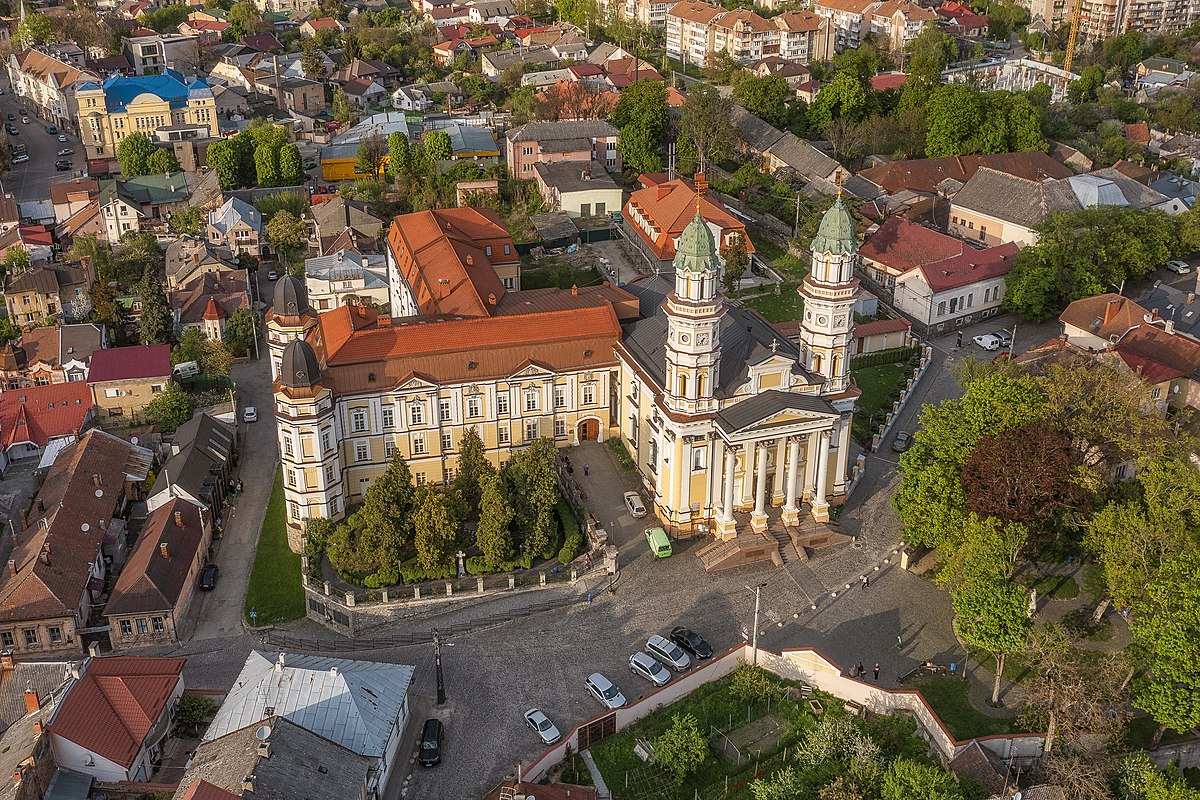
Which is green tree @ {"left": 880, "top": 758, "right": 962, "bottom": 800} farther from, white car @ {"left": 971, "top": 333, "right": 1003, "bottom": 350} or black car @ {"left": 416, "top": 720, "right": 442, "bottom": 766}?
white car @ {"left": 971, "top": 333, "right": 1003, "bottom": 350}

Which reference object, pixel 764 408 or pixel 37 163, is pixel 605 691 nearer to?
pixel 764 408

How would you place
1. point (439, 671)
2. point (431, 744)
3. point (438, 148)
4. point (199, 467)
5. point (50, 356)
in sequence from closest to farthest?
point (431, 744), point (439, 671), point (199, 467), point (50, 356), point (438, 148)

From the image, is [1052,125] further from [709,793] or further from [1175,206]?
[709,793]

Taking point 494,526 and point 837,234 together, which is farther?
point 837,234

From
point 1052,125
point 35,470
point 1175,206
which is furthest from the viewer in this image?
point 1052,125

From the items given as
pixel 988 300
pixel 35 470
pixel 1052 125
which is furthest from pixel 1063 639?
pixel 1052 125

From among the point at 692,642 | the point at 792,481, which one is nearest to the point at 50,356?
the point at 692,642
